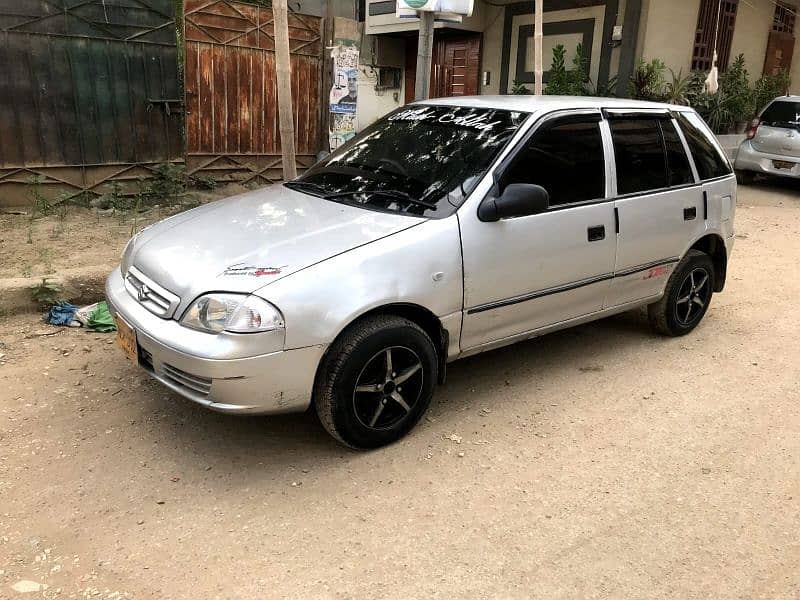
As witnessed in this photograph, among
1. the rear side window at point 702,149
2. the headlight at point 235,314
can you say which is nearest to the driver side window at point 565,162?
the rear side window at point 702,149

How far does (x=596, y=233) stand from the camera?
13.2 ft

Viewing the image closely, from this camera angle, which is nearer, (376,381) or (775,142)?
(376,381)

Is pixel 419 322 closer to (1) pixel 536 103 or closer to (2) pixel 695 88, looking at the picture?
(1) pixel 536 103

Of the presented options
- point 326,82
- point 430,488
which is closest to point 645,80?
point 326,82

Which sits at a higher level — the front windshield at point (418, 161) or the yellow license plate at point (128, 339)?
the front windshield at point (418, 161)

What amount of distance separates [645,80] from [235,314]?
9.54 meters

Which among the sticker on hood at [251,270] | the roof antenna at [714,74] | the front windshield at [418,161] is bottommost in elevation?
the sticker on hood at [251,270]

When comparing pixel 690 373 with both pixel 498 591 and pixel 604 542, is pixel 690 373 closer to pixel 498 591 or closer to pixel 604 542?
pixel 604 542

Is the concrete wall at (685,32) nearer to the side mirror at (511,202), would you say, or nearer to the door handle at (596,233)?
the door handle at (596,233)

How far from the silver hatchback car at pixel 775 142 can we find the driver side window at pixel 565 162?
8755 millimetres

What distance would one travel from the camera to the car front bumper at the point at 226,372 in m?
2.85

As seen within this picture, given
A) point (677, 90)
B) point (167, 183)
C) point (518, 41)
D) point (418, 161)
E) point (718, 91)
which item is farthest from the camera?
point (718, 91)

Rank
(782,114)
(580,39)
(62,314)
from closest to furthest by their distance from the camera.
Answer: (62,314), (580,39), (782,114)

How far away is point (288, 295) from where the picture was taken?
2.88 metres
